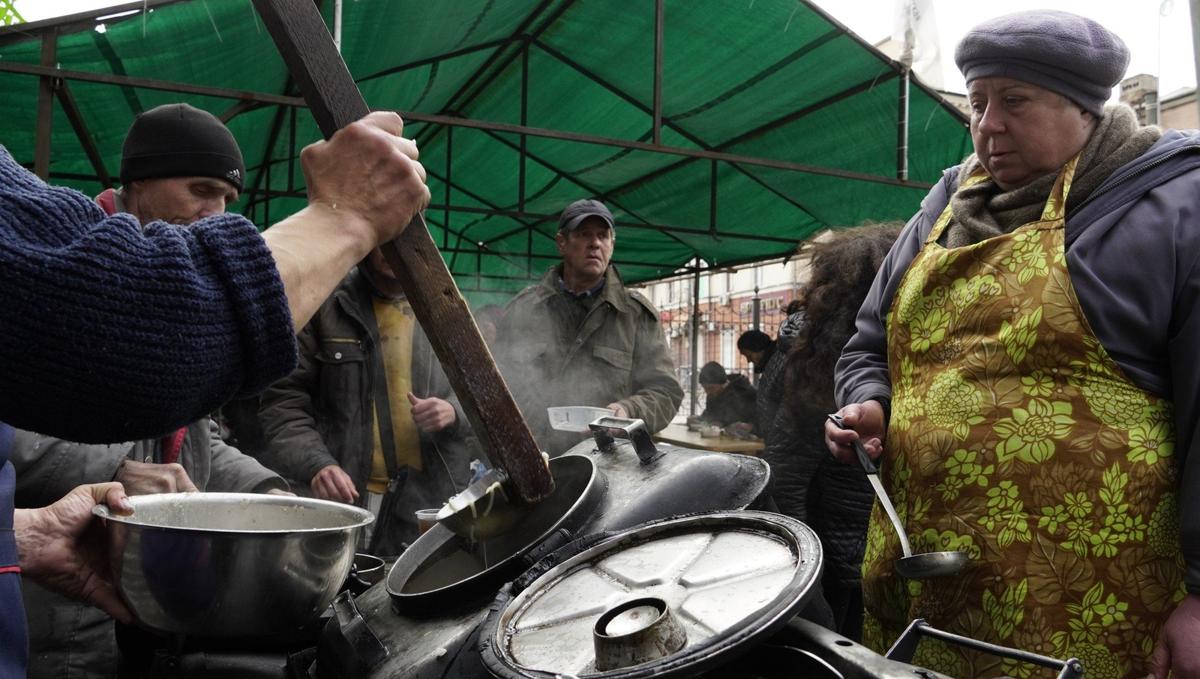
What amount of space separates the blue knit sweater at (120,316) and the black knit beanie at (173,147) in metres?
1.95

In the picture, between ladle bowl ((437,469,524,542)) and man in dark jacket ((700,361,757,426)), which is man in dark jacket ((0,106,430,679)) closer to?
ladle bowl ((437,469,524,542))

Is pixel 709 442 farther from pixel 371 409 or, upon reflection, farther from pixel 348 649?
pixel 348 649

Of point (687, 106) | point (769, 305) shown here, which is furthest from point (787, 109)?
point (769, 305)

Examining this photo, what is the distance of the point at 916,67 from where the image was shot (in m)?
6.39

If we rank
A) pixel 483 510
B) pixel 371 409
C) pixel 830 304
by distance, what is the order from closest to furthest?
pixel 483 510 → pixel 830 304 → pixel 371 409

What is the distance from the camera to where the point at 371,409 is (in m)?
3.49

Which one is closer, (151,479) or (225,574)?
(225,574)

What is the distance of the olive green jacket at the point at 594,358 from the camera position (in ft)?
14.0

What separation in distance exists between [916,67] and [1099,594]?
5826 mm

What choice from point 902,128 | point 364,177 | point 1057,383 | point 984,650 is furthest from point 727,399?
point 364,177

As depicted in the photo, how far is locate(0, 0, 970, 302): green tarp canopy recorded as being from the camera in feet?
18.0

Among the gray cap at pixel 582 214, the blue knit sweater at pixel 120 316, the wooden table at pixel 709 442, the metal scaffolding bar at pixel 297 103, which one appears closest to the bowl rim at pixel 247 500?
the blue knit sweater at pixel 120 316

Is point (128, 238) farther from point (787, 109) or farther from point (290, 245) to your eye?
point (787, 109)

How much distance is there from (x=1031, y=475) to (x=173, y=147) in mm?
2716
